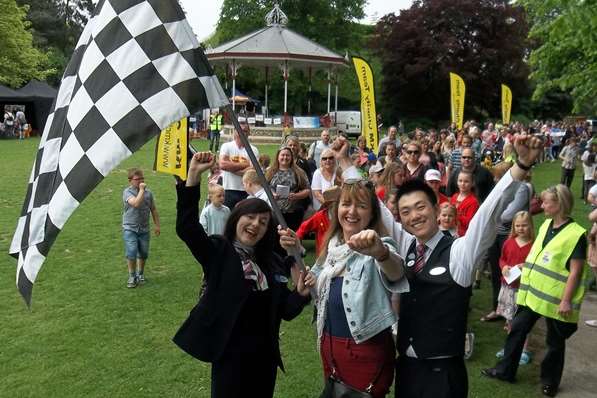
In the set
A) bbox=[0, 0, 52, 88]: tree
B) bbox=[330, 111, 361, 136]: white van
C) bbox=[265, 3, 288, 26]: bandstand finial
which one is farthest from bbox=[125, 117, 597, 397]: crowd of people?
bbox=[0, 0, 52, 88]: tree

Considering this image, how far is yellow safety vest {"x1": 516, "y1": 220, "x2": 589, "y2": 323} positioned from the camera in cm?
462

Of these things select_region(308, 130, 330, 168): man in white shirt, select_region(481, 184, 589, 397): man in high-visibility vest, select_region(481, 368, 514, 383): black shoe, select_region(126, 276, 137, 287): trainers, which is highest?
select_region(308, 130, 330, 168): man in white shirt

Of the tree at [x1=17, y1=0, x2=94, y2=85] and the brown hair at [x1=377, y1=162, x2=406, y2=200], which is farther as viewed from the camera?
the tree at [x1=17, y1=0, x2=94, y2=85]

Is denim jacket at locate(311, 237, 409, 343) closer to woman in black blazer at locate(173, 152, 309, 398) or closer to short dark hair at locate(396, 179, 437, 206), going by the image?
short dark hair at locate(396, 179, 437, 206)

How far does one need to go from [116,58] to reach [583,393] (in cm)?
463

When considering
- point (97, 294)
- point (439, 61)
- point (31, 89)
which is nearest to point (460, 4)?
point (439, 61)

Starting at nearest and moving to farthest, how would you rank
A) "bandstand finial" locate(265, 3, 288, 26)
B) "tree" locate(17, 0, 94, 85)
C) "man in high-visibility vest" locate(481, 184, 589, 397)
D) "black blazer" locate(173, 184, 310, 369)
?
"black blazer" locate(173, 184, 310, 369), "man in high-visibility vest" locate(481, 184, 589, 397), "bandstand finial" locate(265, 3, 288, 26), "tree" locate(17, 0, 94, 85)

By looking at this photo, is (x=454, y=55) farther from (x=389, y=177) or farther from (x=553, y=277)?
(x=553, y=277)

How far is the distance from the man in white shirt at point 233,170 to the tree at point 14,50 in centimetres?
3270

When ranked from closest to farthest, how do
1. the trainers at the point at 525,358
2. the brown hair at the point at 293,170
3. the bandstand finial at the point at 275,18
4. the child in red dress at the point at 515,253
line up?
the trainers at the point at 525,358 < the child in red dress at the point at 515,253 < the brown hair at the point at 293,170 < the bandstand finial at the point at 275,18

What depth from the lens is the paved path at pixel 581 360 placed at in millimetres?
4887

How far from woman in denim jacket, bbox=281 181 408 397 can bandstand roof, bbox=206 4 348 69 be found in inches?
1111

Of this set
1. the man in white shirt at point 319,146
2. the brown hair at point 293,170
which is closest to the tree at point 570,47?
the brown hair at point 293,170

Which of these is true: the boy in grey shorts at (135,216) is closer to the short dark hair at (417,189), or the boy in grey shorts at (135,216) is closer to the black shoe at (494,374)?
the black shoe at (494,374)
